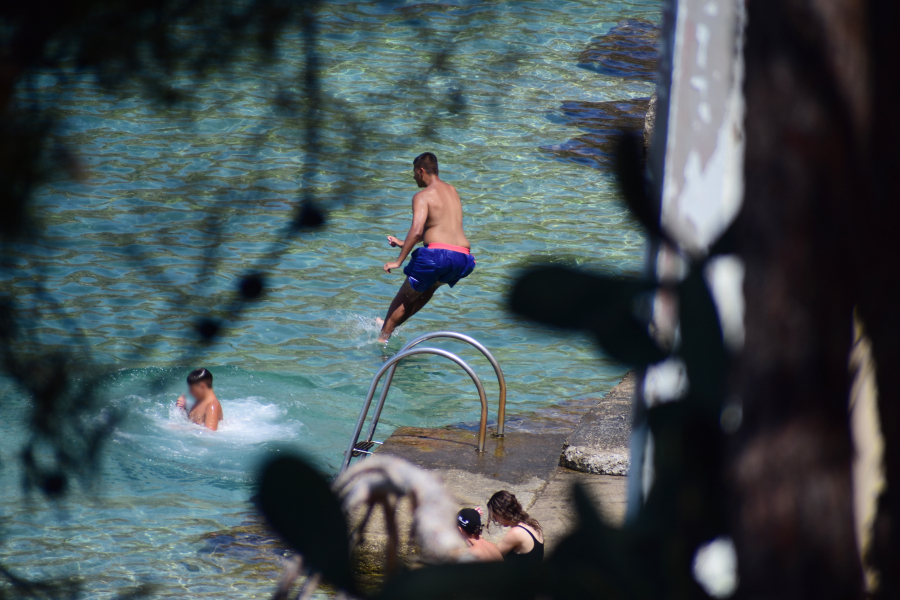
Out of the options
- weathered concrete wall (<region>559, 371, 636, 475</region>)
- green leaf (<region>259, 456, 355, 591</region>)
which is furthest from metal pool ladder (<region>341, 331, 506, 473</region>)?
green leaf (<region>259, 456, 355, 591</region>)

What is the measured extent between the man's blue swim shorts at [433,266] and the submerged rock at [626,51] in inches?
455

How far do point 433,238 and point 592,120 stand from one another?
9.14 meters

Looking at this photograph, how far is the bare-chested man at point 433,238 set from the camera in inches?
365

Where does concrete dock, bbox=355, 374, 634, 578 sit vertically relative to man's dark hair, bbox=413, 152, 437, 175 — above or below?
below

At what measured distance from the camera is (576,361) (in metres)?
10.3

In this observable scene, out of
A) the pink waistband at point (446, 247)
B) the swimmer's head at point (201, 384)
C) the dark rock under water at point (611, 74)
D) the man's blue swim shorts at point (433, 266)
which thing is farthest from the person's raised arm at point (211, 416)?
the dark rock under water at point (611, 74)

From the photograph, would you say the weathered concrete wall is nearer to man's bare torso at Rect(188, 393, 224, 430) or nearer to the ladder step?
the ladder step

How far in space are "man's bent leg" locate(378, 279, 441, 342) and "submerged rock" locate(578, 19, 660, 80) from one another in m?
11.6

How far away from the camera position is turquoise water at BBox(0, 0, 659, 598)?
139 cm

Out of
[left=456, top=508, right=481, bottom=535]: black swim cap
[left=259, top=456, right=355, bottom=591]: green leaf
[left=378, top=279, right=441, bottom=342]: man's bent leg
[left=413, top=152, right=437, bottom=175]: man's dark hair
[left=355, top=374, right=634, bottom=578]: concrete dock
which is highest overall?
[left=259, top=456, right=355, bottom=591]: green leaf

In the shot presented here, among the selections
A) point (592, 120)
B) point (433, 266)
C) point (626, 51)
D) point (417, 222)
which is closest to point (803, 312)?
point (433, 266)

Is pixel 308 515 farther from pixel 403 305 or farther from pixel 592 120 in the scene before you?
pixel 592 120

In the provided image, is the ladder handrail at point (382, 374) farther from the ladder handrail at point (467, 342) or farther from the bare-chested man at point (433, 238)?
the bare-chested man at point (433, 238)

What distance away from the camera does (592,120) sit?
57.0 feet
